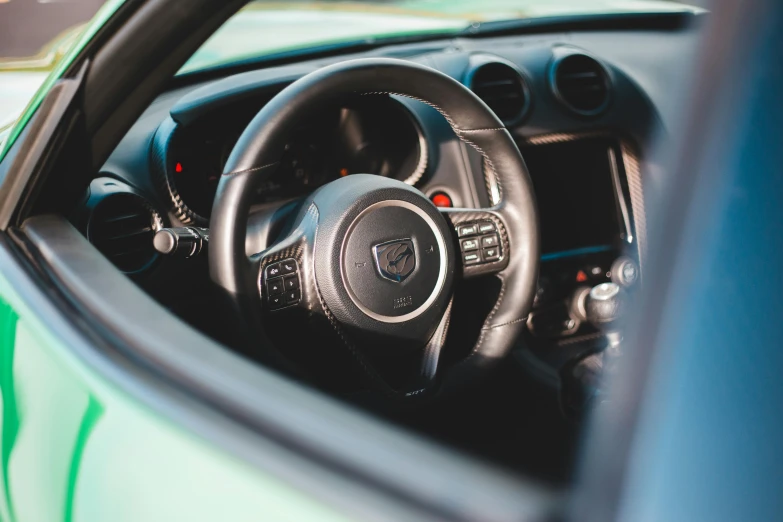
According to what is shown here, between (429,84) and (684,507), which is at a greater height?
(429,84)

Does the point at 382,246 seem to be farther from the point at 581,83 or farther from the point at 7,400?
the point at 581,83

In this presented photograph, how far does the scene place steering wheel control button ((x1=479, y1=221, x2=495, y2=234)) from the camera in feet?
6.62

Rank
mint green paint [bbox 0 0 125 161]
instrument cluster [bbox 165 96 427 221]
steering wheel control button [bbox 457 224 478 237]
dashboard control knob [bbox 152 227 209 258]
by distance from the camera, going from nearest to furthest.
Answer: mint green paint [bbox 0 0 125 161], dashboard control knob [bbox 152 227 209 258], steering wheel control button [bbox 457 224 478 237], instrument cluster [bbox 165 96 427 221]

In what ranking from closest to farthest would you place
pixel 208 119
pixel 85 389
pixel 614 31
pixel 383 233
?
1. pixel 85 389
2. pixel 383 233
3. pixel 208 119
4. pixel 614 31

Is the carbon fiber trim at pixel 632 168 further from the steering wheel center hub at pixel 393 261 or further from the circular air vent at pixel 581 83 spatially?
the steering wheel center hub at pixel 393 261

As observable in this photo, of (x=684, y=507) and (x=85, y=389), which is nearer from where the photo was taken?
(x=684, y=507)

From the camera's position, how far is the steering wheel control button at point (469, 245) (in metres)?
2.01

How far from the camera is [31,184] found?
155 centimetres

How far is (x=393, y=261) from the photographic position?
1811mm

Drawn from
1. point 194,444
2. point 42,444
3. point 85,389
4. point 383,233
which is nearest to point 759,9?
point 194,444

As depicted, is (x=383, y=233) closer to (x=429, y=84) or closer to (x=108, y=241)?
(x=429, y=84)

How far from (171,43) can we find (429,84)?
24.6 inches

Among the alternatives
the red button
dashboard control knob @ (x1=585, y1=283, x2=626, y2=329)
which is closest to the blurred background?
the red button

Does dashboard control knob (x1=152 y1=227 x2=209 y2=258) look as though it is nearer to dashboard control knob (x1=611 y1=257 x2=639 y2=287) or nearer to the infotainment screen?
the infotainment screen
